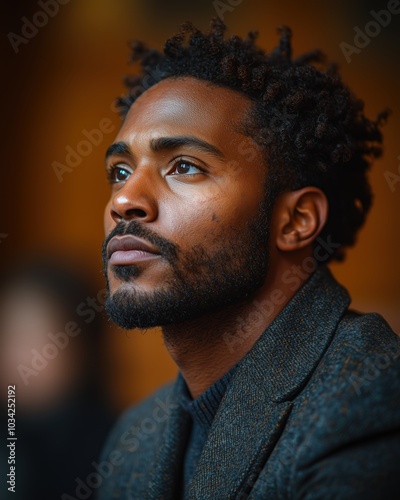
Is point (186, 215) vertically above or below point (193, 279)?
above

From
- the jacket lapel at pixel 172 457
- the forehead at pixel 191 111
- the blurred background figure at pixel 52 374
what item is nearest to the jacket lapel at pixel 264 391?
the jacket lapel at pixel 172 457

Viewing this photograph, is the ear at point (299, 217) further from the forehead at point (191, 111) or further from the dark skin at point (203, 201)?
the forehead at point (191, 111)

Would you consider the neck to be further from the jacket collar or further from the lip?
the lip

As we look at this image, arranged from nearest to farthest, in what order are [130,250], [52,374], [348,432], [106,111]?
[348,432], [130,250], [52,374], [106,111]

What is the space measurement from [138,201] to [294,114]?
21.9 inches

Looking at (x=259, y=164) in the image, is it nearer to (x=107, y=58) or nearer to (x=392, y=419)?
(x=392, y=419)

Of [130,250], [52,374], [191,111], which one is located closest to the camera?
[130,250]

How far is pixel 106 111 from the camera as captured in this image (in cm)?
353

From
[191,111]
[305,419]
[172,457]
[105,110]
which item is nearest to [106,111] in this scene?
[105,110]

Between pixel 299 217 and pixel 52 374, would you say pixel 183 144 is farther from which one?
pixel 52 374

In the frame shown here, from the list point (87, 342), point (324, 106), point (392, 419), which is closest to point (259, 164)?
point (324, 106)

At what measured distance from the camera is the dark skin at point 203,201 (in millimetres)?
1588

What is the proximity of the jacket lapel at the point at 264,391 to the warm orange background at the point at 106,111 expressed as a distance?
72.4 inches

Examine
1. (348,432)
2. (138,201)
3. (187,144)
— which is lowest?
(348,432)
